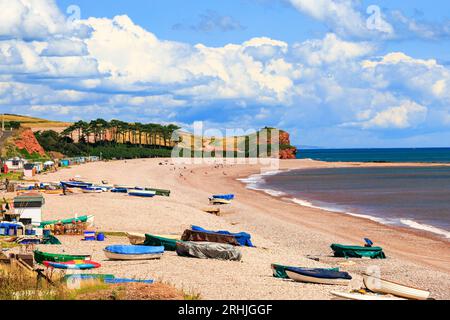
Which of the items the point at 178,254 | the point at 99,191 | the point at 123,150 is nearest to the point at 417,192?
the point at 99,191

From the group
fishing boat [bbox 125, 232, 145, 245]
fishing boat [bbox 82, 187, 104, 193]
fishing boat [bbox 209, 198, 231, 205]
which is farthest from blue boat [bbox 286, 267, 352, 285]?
fishing boat [bbox 82, 187, 104, 193]

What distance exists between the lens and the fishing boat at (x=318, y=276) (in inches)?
834

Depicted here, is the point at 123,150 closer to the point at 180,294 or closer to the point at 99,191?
the point at 99,191

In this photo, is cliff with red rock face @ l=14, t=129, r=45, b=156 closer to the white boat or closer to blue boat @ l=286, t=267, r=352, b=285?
blue boat @ l=286, t=267, r=352, b=285

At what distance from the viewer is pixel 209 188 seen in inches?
2945

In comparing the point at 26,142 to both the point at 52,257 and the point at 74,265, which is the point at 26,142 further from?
the point at 74,265

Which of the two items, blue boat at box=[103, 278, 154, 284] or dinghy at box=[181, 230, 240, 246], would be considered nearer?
blue boat at box=[103, 278, 154, 284]

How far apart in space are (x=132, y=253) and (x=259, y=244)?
949cm

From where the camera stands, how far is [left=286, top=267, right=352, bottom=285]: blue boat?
2117cm

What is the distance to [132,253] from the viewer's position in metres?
24.1

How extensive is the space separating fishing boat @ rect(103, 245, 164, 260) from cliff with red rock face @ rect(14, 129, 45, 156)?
79.4 meters

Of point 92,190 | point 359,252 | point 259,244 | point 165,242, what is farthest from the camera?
point 92,190

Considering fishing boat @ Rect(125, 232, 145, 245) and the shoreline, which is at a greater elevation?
Answer: fishing boat @ Rect(125, 232, 145, 245)

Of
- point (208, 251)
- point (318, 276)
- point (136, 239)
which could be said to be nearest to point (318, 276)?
point (318, 276)
